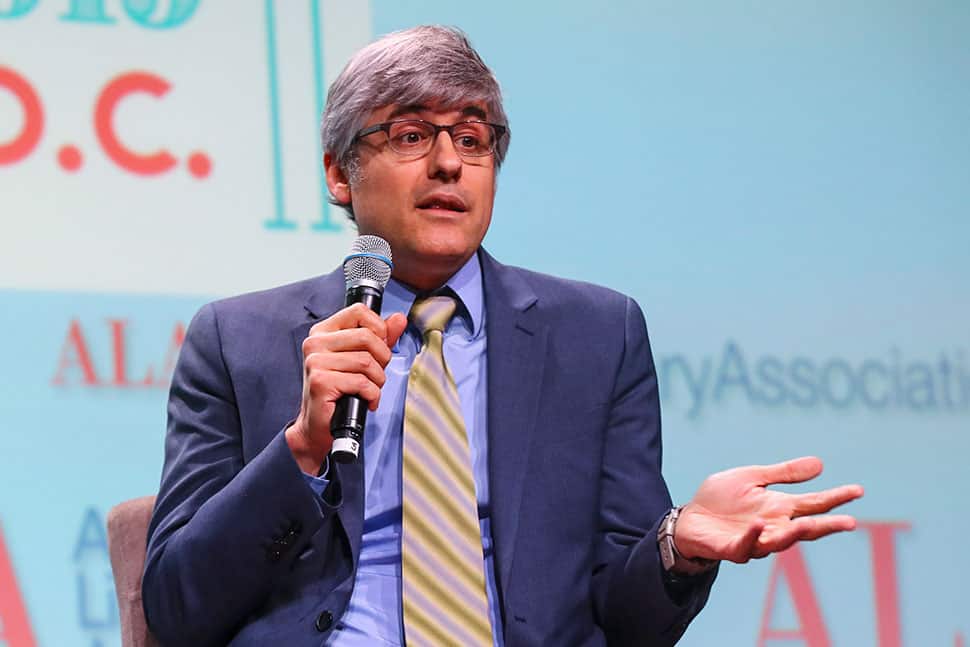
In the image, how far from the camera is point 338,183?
240 cm

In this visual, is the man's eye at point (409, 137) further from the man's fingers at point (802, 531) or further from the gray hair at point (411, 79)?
the man's fingers at point (802, 531)

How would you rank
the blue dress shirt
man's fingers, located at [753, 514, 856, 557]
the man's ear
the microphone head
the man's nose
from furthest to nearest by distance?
the man's ear
the man's nose
the blue dress shirt
the microphone head
man's fingers, located at [753, 514, 856, 557]

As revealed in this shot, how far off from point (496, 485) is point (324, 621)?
0.32 m

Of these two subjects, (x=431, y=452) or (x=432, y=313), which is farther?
(x=432, y=313)

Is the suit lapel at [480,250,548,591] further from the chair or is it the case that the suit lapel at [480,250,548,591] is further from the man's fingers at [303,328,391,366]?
the chair

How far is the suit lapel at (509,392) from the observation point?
2.09 m

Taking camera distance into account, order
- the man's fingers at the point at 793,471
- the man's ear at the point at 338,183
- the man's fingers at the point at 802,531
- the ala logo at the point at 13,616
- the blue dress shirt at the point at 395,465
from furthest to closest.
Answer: the ala logo at the point at 13,616
the man's ear at the point at 338,183
the blue dress shirt at the point at 395,465
the man's fingers at the point at 793,471
the man's fingers at the point at 802,531

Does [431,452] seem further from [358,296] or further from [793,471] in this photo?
[793,471]

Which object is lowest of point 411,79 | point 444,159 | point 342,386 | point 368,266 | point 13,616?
point 13,616

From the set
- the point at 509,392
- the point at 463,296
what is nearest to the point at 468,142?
the point at 463,296

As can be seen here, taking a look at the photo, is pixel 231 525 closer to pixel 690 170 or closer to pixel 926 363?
pixel 690 170

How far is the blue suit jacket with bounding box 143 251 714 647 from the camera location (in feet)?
6.55

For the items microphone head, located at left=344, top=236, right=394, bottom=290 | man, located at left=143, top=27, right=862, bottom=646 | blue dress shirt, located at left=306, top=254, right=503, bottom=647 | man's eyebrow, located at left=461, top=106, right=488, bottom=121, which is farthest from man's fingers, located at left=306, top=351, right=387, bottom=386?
man's eyebrow, located at left=461, top=106, right=488, bottom=121

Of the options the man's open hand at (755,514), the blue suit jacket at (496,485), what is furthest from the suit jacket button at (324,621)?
the man's open hand at (755,514)
